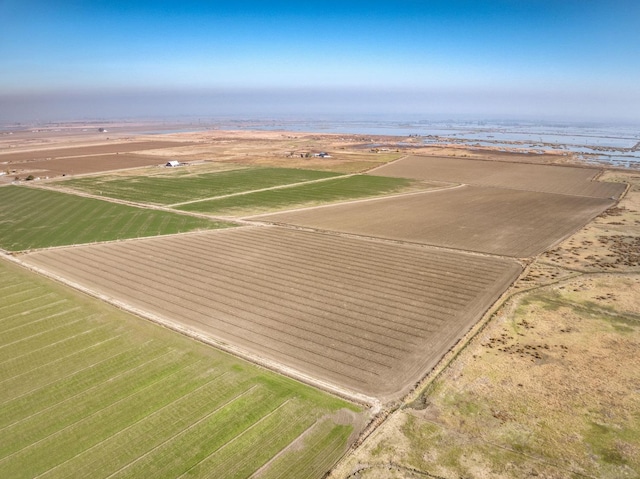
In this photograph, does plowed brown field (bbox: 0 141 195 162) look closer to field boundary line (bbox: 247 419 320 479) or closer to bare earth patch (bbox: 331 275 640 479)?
field boundary line (bbox: 247 419 320 479)

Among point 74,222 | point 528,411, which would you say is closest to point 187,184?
point 74,222

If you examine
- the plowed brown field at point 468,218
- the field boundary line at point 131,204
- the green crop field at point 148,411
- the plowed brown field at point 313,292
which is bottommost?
the green crop field at point 148,411

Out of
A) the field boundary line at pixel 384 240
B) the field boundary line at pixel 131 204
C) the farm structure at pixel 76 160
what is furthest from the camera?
the farm structure at pixel 76 160

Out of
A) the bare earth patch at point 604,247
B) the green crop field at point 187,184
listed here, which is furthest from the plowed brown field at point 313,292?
the green crop field at point 187,184

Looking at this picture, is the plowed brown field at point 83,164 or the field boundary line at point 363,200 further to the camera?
the plowed brown field at point 83,164

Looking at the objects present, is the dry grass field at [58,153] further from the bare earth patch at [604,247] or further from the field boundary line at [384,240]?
the bare earth patch at [604,247]
